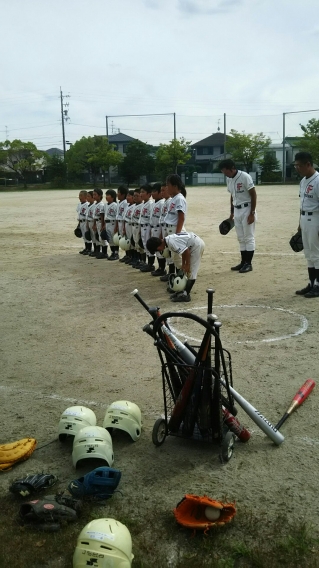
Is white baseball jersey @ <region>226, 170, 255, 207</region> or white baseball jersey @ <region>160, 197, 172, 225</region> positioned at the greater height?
white baseball jersey @ <region>226, 170, 255, 207</region>

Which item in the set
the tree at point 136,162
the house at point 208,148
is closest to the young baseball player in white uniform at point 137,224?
the tree at point 136,162

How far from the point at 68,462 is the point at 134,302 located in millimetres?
5031

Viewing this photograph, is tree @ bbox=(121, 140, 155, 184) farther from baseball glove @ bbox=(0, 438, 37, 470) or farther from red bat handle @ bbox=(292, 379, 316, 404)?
baseball glove @ bbox=(0, 438, 37, 470)

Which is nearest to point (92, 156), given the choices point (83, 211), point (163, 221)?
point (83, 211)

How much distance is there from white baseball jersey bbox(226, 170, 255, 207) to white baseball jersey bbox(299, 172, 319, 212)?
6.78 feet

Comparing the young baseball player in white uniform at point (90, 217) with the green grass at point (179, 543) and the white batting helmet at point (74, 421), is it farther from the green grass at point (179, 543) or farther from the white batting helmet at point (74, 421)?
the green grass at point (179, 543)

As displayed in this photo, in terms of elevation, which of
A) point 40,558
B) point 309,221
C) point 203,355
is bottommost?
point 40,558

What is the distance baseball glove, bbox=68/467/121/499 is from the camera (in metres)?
3.81

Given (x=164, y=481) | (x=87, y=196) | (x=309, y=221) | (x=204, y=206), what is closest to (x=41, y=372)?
(x=164, y=481)

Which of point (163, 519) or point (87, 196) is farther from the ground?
point (87, 196)

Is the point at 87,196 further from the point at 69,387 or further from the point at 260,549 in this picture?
the point at 260,549

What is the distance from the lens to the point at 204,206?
92.6ft

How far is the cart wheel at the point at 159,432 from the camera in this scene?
4.46 metres

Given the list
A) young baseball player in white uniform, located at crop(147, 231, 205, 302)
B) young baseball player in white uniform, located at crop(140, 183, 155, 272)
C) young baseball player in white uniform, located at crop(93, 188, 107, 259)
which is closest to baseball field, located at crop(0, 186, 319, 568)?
young baseball player in white uniform, located at crop(147, 231, 205, 302)
